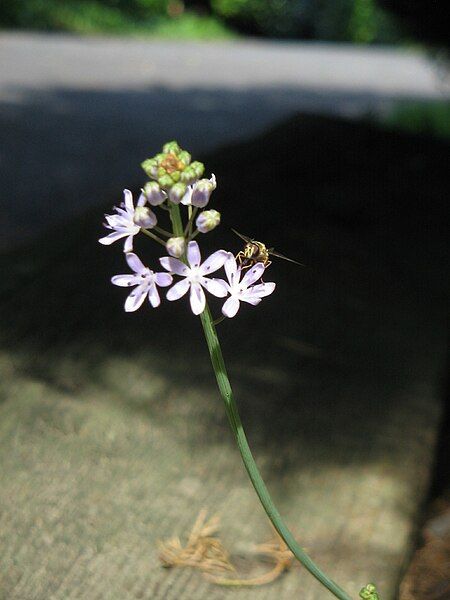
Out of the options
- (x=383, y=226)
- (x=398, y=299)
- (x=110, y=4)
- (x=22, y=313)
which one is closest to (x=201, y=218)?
(x=22, y=313)

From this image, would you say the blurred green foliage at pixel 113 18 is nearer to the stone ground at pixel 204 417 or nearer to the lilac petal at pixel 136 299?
the stone ground at pixel 204 417

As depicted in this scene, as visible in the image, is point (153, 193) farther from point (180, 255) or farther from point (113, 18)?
point (113, 18)

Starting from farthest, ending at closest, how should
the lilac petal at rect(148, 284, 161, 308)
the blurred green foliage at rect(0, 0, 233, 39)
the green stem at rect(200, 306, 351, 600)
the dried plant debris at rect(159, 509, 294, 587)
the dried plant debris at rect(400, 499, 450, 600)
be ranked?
the blurred green foliage at rect(0, 0, 233, 39) → the dried plant debris at rect(400, 499, 450, 600) → the dried plant debris at rect(159, 509, 294, 587) → the green stem at rect(200, 306, 351, 600) → the lilac petal at rect(148, 284, 161, 308)

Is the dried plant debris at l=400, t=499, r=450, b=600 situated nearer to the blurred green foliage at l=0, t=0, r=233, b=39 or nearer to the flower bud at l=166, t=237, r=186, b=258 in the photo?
the flower bud at l=166, t=237, r=186, b=258

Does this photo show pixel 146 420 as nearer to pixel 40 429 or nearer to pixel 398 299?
pixel 40 429

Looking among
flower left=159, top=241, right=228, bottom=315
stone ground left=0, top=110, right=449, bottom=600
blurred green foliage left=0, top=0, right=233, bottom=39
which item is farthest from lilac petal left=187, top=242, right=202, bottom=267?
blurred green foliage left=0, top=0, right=233, bottom=39

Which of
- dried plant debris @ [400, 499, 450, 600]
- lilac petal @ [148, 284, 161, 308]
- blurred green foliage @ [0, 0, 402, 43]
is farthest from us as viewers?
blurred green foliage @ [0, 0, 402, 43]

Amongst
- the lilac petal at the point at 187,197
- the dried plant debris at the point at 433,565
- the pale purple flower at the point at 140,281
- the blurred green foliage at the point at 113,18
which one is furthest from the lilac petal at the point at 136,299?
the blurred green foliage at the point at 113,18
